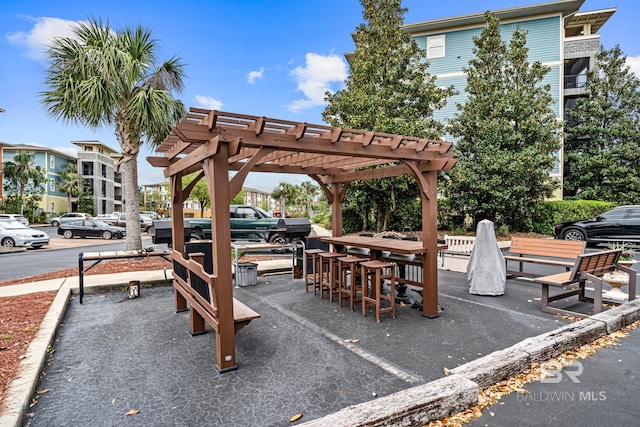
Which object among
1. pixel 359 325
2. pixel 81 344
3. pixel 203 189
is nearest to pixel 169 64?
pixel 81 344

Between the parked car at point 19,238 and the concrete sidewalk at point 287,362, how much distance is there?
495 inches

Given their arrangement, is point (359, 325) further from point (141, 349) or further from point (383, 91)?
point (383, 91)

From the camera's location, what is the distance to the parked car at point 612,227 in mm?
11430

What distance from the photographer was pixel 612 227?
1170 cm

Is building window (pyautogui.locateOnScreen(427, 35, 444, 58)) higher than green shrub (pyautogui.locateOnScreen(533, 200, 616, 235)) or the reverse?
higher

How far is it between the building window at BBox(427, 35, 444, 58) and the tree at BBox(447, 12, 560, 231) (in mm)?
5398

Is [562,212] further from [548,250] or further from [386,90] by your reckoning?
[548,250]

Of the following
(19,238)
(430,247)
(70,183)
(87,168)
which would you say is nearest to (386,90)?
(430,247)

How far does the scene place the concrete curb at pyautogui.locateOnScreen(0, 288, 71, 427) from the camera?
2.38m

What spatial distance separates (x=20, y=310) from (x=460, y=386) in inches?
238

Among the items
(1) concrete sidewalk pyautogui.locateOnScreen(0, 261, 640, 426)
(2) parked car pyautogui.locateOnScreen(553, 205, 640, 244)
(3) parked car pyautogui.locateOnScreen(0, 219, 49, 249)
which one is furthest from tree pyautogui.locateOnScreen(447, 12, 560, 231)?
(3) parked car pyautogui.locateOnScreen(0, 219, 49, 249)

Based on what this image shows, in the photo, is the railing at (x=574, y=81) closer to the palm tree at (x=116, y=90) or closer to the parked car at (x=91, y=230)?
the palm tree at (x=116, y=90)

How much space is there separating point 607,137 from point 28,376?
22980 mm

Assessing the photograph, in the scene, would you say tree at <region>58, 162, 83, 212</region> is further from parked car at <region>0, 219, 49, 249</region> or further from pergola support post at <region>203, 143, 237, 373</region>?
pergola support post at <region>203, 143, 237, 373</region>
